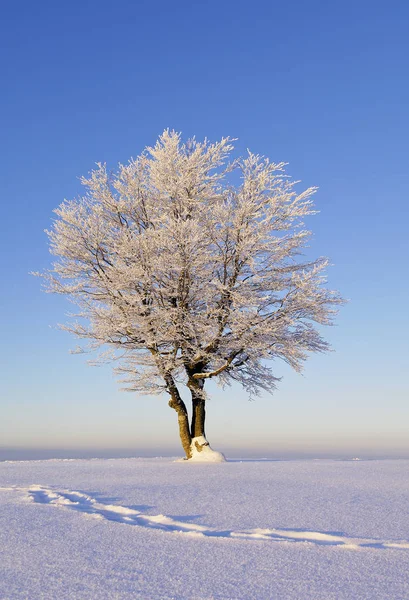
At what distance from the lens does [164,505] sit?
7133 millimetres

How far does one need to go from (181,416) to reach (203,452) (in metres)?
1.17

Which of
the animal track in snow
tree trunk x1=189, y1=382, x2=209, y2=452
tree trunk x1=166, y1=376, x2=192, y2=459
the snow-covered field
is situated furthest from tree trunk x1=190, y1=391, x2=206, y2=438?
the animal track in snow

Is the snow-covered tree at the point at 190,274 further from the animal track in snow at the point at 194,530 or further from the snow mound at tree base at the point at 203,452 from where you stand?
the animal track in snow at the point at 194,530

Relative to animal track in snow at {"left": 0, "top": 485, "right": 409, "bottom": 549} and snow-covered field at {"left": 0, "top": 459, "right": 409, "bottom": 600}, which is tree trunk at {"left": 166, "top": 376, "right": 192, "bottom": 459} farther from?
animal track in snow at {"left": 0, "top": 485, "right": 409, "bottom": 549}

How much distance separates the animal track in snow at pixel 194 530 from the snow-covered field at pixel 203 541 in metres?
0.01

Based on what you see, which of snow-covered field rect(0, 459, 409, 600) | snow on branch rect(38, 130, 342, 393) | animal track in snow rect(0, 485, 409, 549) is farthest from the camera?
snow on branch rect(38, 130, 342, 393)

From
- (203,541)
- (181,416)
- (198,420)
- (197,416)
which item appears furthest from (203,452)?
(203,541)

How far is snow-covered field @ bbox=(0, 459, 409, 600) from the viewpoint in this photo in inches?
159

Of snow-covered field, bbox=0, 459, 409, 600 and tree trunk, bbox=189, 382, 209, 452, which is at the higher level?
tree trunk, bbox=189, 382, 209, 452

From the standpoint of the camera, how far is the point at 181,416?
52.1 feet

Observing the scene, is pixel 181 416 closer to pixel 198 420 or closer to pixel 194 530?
pixel 198 420

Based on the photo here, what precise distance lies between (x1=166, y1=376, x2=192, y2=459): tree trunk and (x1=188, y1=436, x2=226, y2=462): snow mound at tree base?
217 millimetres

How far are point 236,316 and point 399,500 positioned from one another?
7.39 meters

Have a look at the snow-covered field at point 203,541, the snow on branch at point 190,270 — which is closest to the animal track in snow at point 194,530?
the snow-covered field at point 203,541
